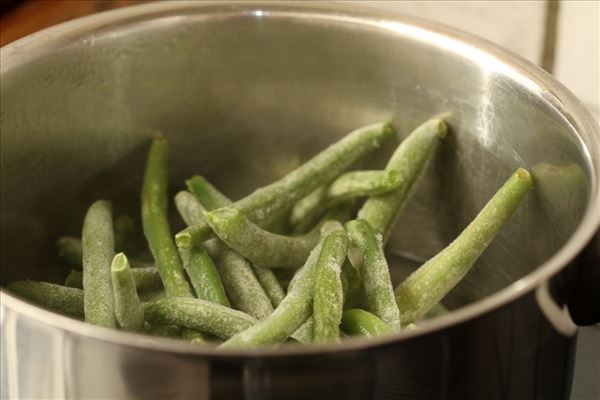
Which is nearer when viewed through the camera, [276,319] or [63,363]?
[63,363]

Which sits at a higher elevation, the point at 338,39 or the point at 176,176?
the point at 338,39

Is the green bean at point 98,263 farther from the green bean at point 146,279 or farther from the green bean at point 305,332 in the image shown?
the green bean at point 305,332

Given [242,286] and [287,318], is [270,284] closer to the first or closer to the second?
[242,286]

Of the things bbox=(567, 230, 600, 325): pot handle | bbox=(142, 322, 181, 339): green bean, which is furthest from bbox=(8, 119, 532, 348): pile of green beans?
bbox=(567, 230, 600, 325): pot handle

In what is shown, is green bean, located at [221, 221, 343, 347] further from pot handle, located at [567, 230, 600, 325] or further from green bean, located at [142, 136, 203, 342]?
pot handle, located at [567, 230, 600, 325]

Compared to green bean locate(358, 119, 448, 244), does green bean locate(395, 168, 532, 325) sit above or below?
below

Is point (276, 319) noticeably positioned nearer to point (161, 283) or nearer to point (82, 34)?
point (161, 283)

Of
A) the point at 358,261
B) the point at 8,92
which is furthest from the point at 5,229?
the point at 358,261
